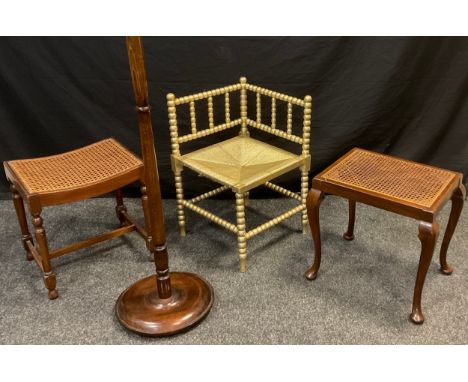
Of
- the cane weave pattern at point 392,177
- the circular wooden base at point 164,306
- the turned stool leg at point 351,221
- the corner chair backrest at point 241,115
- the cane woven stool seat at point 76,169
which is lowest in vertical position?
the circular wooden base at point 164,306

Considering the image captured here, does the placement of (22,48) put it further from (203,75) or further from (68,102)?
(203,75)

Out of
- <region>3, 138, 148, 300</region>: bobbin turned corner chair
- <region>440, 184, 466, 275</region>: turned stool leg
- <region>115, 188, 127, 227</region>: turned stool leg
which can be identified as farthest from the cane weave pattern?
<region>115, 188, 127, 227</region>: turned stool leg

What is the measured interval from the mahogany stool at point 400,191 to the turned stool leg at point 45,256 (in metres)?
1.05

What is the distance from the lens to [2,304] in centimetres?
213

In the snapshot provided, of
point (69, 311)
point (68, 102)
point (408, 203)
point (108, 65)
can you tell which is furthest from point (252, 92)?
point (69, 311)

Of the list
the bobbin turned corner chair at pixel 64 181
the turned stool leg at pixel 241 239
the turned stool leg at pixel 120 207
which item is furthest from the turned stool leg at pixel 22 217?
the turned stool leg at pixel 241 239

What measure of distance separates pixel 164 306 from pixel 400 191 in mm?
1002

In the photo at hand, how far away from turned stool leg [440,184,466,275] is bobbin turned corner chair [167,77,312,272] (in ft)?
2.09

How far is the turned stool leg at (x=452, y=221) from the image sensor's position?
2057mm

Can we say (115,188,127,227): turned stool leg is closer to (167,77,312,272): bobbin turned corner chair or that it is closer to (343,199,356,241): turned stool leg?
(167,77,312,272): bobbin turned corner chair

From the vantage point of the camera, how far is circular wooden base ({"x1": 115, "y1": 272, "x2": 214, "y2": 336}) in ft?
6.49

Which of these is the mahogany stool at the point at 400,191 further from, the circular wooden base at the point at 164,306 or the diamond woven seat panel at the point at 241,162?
the circular wooden base at the point at 164,306

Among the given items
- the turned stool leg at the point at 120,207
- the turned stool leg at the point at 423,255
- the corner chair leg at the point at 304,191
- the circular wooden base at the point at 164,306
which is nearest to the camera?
the turned stool leg at the point at 423,255

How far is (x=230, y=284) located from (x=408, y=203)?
2.71ft
